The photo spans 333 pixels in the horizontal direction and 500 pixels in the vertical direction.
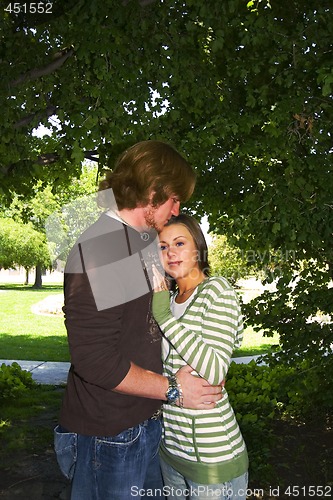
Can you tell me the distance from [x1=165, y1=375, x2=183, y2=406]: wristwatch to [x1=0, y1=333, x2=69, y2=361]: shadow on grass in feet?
34.5

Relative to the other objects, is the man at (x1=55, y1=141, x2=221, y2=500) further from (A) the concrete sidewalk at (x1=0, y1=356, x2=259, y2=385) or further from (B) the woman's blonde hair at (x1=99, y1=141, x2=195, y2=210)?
(A) the concrete sidewalk at (x1=0, y1=356, x2=259, y2=385)

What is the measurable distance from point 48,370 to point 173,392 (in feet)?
30.3

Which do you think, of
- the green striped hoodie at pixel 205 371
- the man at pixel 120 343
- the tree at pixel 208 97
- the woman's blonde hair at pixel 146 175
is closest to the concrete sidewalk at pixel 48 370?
the tree at pixel 208 97

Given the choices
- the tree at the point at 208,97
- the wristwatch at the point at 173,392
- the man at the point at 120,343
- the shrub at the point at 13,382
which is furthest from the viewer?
the shrub at the point at 13,382

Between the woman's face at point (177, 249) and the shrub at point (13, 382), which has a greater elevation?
the woman's face at point (177, 249)

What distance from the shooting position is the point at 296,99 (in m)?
5.29

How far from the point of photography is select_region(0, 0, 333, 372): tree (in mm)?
4938

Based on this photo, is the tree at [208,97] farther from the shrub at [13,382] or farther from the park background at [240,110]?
the shrub at [13,382]

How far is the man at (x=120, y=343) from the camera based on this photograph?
1.94m

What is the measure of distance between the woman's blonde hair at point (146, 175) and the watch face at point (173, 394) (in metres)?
0.76

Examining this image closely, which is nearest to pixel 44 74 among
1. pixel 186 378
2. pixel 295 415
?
pixel 186 378

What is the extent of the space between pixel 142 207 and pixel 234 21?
4159 mm

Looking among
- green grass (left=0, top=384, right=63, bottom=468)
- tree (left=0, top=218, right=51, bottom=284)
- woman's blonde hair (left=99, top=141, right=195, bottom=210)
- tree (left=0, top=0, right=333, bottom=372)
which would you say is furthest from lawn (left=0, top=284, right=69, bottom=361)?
tree (left=0, top=218, right=51, bottom=284)

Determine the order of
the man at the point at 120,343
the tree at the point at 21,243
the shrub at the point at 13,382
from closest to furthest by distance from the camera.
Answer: the man at the point at 120,343 → the shrub at the point at 13,382 → the tree at the point at 21,243
